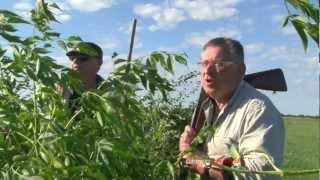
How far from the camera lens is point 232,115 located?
12.7 feet

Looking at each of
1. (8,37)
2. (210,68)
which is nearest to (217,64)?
(210,68)

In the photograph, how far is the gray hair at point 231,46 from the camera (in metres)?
4.05

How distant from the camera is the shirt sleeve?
3.63 metres

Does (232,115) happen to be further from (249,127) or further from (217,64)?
(217,64)

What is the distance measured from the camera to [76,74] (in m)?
2.78

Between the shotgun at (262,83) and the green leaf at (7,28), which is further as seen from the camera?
the shotgun at (262,83)

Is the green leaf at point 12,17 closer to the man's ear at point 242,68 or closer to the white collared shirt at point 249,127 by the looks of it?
the white collared shirt at point 249,127

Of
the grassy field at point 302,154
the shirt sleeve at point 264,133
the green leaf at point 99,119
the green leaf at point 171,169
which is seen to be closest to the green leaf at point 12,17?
the green leaf at point 99,119

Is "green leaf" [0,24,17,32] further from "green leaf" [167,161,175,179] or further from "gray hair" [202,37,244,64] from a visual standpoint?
"gray hair" [202,37,244,64]

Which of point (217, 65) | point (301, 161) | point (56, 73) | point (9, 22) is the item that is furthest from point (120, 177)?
point (301, 161)

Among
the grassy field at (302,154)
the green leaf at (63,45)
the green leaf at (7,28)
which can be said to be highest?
the green leaf at (7,28)

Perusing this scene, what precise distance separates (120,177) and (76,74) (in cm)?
43

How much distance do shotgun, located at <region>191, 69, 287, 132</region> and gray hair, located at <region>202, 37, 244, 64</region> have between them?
18 centimetres

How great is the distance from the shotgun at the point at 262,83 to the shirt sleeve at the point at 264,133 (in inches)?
10.4
